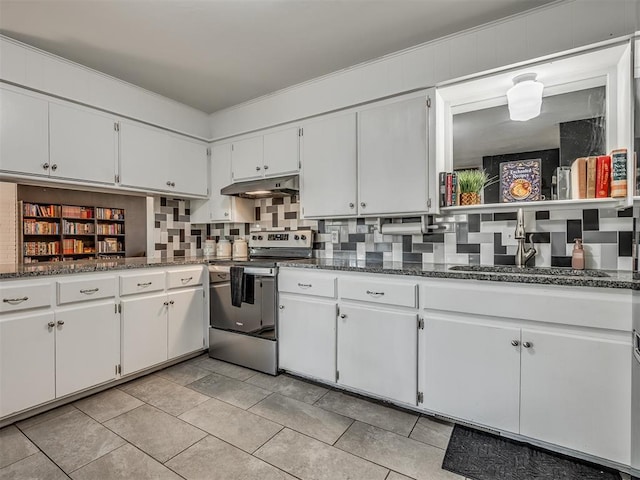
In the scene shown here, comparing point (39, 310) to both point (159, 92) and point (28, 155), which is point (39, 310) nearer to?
point (28, 155)

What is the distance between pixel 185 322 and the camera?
2793 mm

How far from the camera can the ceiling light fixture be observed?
202cm

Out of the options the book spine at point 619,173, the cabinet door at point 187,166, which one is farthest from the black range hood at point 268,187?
the book spine at point 619,173

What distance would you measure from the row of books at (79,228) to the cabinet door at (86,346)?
136 centimetres

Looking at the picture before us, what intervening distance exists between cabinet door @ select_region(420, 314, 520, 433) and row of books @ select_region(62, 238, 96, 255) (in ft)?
10.6

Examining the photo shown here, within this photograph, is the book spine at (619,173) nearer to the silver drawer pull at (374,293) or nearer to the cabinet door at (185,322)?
the silver drawer pull at (374,293)

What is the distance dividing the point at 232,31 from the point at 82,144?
57.2 inches

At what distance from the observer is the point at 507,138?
7.31 feet

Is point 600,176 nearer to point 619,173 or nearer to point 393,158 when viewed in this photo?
point 619,173

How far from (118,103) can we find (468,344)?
3.15 m

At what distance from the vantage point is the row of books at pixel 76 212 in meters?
3.04

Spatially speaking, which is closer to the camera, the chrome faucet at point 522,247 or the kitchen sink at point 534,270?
the kitchen sink at point 534,270

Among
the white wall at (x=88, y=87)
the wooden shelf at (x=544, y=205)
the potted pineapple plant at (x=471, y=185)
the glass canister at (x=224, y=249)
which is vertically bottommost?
the glass canister at (x=224, y=249)

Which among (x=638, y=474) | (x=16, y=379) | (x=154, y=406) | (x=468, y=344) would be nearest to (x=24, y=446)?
(x=16, y=379)
